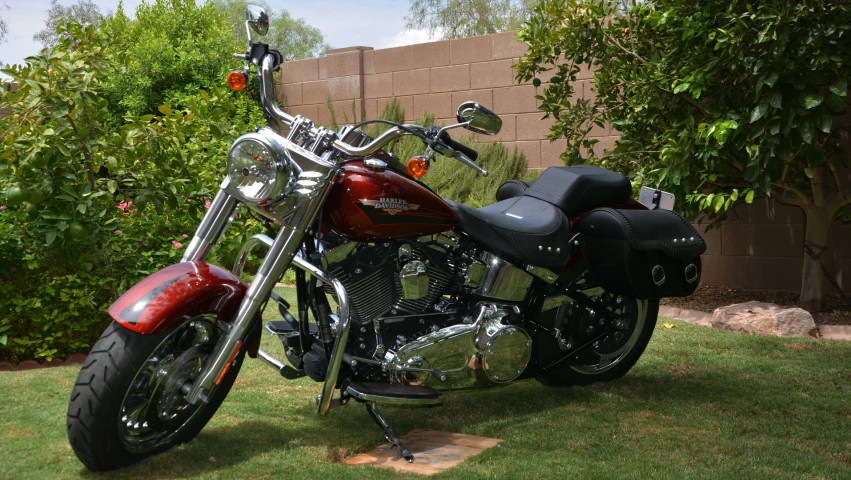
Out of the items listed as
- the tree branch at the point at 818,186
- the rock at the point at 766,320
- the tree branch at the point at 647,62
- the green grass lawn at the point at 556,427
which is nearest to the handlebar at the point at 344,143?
the green grass lawn at the point at 556,427

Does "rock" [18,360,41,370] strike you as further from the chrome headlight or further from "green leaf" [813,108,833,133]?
"green leaf" [813,108,833,133]

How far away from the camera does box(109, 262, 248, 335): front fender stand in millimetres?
2957

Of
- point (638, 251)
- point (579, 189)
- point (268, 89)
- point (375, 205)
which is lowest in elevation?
point (638, 251)

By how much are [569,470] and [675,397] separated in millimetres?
1229

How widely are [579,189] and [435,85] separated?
540 cm

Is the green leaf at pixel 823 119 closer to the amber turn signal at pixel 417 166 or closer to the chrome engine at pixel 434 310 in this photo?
the chrome engine at pixel 434 310

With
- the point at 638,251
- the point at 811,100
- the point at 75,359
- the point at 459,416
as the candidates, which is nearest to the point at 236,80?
the point at 459,416

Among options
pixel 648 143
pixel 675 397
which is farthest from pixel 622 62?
pixel 675 397

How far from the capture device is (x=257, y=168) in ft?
10.1

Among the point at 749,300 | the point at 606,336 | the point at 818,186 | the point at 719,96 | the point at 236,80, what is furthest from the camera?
the point at 749,300

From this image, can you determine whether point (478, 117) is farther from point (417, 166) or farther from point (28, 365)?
point (28, 365)

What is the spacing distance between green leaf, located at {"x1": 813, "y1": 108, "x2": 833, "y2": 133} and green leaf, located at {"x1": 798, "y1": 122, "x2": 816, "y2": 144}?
1.7 inches

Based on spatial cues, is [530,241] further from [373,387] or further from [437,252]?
[373,387]

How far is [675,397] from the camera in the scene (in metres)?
4.26
